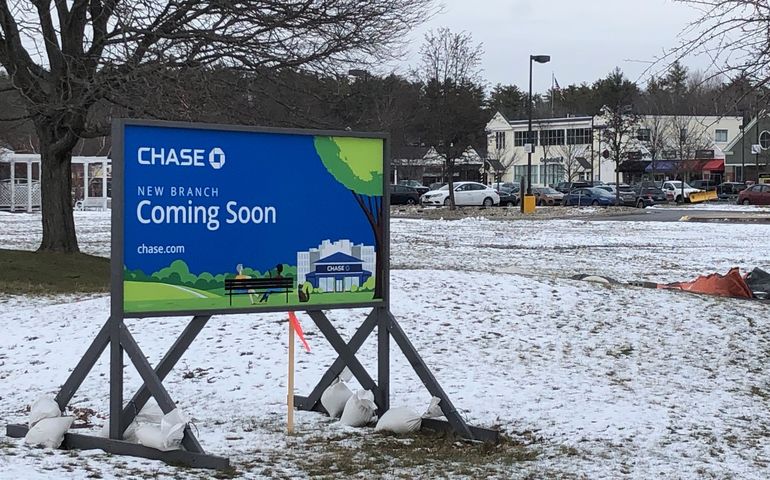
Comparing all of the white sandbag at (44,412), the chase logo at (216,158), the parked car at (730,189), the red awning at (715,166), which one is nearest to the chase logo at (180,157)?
the chase logo at (216,158)

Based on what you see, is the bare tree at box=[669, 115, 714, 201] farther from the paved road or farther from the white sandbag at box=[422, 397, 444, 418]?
the white sandbag at box=[422, 397, 444, 418]

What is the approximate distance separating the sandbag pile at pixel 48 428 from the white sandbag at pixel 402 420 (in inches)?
79.5

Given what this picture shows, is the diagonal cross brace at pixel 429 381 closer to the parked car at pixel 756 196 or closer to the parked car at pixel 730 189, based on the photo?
the parked car at pixel 756 196

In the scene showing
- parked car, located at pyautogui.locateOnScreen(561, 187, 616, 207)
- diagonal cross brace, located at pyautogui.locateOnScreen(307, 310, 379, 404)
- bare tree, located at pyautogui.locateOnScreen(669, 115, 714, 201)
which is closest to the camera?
diagonal cross brace, located at pyautogui.locateOnScreen(307, 310, 379, 404)

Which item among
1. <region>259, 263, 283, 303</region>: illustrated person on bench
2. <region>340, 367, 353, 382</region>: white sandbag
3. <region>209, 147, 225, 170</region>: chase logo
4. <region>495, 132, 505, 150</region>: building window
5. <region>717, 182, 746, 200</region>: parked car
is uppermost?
<region>495, 132, 505, 150</region>: building window

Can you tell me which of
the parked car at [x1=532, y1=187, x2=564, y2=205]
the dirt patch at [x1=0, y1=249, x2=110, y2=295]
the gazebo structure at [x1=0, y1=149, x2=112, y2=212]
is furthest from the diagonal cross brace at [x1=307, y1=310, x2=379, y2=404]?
the parked car at [x1=532, y1=187, x2=564, y2=205]

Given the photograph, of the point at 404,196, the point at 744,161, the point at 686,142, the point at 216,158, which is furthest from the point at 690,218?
the point at 744,161

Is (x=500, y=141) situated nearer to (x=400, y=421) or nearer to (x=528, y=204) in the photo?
(x=528, y=204)

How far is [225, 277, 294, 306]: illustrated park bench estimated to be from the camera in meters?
6.34

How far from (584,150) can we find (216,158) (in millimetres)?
90713

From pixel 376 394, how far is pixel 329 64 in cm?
1083

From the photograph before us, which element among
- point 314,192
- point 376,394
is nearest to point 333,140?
point 314,192

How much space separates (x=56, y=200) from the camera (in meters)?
18.2

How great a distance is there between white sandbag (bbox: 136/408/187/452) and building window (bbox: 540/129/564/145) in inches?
3601
